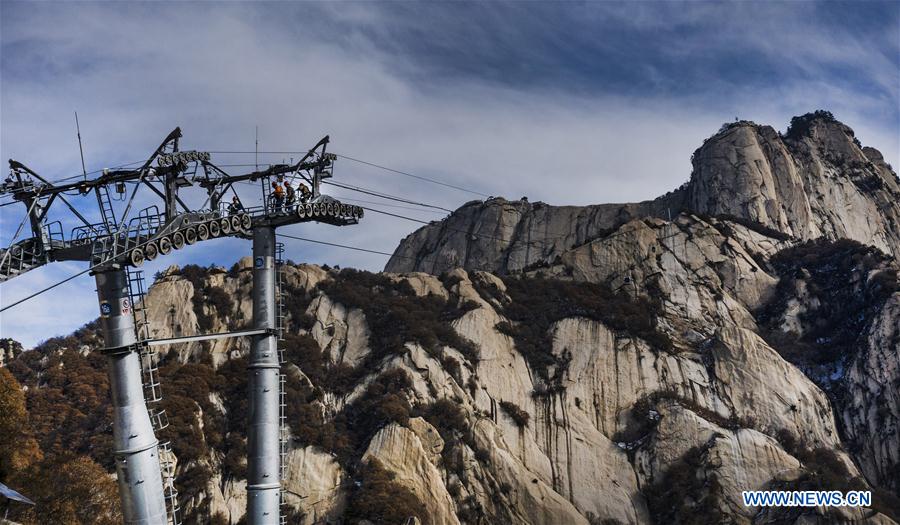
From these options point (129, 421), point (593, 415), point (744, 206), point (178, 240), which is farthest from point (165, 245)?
point (744, 206)

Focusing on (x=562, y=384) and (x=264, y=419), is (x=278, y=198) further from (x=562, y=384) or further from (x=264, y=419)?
(x=562, y=384)

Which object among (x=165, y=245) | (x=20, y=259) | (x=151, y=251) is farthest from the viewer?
(x=165, y=245)

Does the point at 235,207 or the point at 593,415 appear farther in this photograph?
the point at 593,415

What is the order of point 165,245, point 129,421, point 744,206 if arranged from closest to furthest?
point 129,421
point 165,245
point 744,206

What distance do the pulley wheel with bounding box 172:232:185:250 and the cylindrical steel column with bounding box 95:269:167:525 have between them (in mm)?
2264

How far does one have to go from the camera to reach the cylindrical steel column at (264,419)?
82.9 ft

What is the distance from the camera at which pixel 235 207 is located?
2812cm

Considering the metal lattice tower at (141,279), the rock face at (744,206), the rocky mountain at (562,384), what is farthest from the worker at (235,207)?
the rock face at (744,206)

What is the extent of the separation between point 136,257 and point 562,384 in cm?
5265

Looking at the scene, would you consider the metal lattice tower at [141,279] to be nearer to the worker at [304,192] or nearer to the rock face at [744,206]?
the worker at [304,192]

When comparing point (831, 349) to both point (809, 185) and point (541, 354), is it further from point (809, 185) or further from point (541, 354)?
point (809, 185)

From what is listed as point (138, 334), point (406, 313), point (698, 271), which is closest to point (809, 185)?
point (698, 271)

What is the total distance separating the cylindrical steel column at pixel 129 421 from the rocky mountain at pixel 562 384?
107 ft

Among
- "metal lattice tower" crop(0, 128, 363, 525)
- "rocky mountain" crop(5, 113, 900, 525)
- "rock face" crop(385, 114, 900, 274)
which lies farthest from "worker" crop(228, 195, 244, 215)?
"rock face" crop(385, 114, 900, 274)
